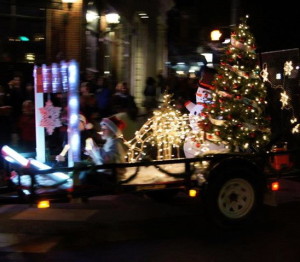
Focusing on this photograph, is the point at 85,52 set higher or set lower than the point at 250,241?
higher

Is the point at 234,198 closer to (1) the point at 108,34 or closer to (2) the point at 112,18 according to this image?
(2) the point at 112,18

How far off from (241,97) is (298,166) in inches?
55.3

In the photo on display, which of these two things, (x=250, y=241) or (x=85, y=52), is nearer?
(x=250, y=241)

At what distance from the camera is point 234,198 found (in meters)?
6.87

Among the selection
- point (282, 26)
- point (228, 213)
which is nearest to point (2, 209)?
point (228, 213)

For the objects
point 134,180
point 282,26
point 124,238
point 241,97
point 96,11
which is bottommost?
point 124,238

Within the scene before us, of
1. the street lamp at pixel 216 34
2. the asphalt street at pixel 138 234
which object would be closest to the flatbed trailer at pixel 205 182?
the asphalt street at pixel 138 234

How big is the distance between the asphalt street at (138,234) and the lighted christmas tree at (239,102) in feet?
3.94

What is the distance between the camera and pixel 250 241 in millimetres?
6266

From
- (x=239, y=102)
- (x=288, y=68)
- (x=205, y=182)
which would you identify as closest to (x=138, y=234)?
(x=205, y=182)

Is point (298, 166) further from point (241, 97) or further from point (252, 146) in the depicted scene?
point (241, 97)

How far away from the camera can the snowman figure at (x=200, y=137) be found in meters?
8.07

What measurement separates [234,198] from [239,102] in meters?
1.86

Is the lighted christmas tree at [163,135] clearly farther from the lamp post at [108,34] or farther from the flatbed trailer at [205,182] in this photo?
the lamp post at [108,34]
